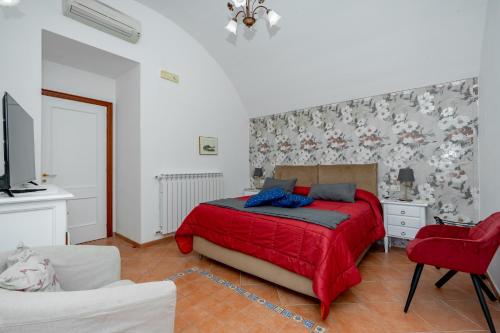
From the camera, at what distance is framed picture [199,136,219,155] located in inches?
156

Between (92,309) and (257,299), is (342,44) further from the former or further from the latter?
(92,309)

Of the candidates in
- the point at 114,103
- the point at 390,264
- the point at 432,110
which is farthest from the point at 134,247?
the point at 432,110

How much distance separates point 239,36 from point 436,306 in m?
3.94

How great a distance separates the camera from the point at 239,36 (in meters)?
3.55

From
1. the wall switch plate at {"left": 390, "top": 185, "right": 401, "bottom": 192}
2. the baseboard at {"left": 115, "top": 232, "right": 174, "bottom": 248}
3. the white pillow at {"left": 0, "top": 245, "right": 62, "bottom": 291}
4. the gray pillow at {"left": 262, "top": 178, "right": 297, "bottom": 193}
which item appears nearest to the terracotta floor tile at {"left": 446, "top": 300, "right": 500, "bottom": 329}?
the wall switch plate at {"left": 390, "top": 185, "right": 401, "bottom": 192}

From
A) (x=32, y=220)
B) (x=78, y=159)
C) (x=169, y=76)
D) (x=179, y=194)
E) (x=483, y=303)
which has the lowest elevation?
(x=483, y=303)

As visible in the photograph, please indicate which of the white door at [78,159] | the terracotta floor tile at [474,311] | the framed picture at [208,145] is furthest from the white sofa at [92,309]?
the framed picture at [208,145]

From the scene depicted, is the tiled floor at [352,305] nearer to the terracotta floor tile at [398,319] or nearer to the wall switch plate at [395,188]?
the terracotta floor tile at [398,319]

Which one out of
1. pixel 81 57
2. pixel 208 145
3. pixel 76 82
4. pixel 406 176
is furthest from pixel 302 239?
pixel 76 82

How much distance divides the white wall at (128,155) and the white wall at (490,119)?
3906 millimetres

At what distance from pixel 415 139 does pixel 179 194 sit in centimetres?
343

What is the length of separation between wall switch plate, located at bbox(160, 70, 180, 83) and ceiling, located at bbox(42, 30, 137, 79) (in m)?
0.38

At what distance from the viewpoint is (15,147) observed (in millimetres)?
1540

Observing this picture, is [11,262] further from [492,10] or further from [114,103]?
[492,10]
